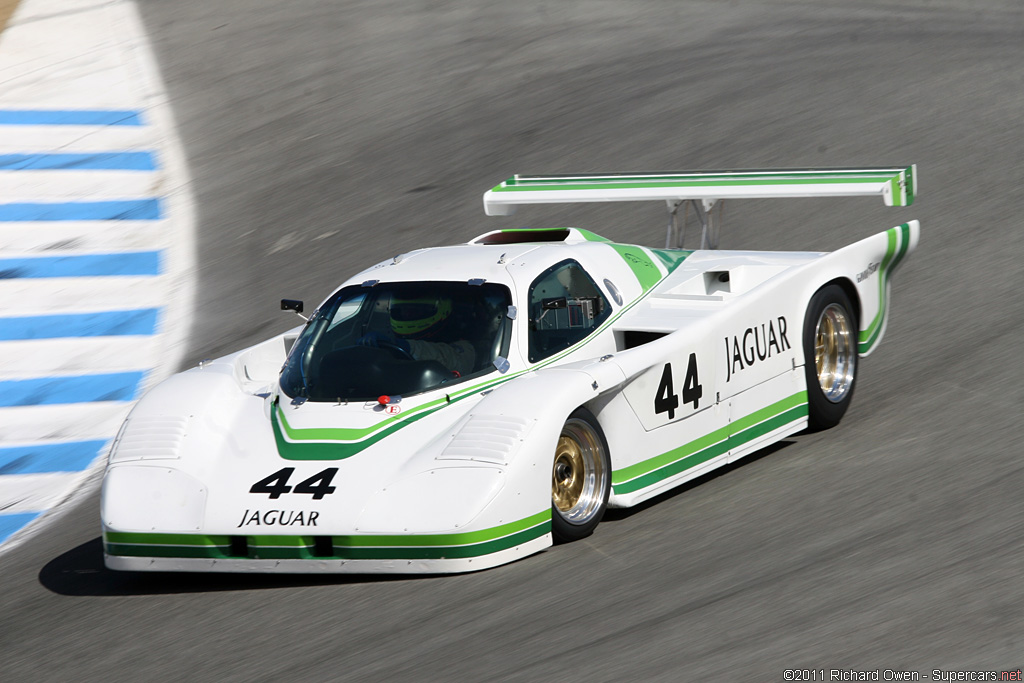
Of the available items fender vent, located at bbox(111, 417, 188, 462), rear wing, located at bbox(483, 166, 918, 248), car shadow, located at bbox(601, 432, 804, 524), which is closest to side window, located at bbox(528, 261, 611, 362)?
car shadow, located at bbox(601, 432, 804, 524)

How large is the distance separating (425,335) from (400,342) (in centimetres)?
13

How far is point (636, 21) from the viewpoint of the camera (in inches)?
698

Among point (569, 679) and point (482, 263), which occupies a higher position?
point (482, 263)

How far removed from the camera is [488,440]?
5.98 metres

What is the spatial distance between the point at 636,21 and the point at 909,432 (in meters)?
11.4

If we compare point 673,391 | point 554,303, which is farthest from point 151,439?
point 673,391

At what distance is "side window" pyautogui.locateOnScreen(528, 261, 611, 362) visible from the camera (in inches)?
271

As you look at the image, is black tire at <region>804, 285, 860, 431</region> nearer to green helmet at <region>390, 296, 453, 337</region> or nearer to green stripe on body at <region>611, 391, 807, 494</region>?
green stripe on body at <region>611, 391, 807, 494</region>

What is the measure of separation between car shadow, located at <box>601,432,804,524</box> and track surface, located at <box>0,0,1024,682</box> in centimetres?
6

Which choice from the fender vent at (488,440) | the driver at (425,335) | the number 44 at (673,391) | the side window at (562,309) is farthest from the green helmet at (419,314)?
the number 44 at (673,391)

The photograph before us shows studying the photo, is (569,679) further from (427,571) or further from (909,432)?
(909,432)

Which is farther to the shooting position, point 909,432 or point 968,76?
point 968,76

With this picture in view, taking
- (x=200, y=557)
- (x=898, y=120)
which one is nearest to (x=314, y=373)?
(x=200, y=557)

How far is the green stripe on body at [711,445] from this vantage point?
21.5ft
